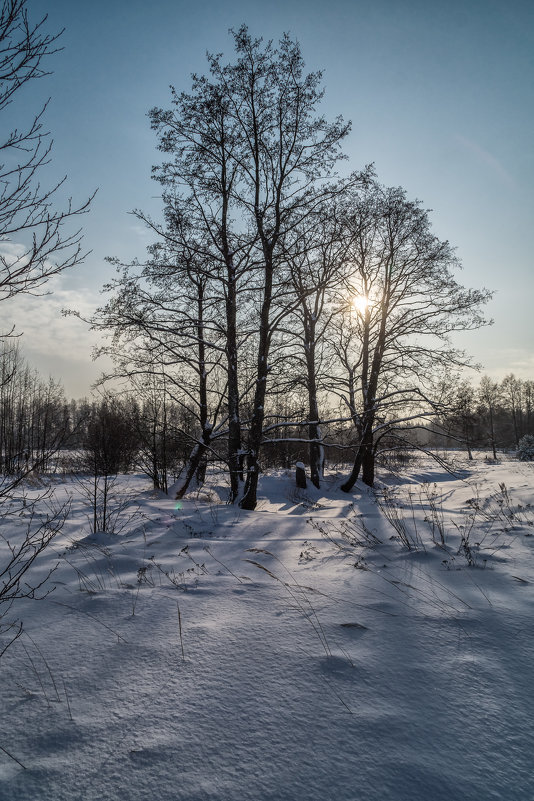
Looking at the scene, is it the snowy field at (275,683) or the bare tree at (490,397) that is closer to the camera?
the snowy field at (275,683)

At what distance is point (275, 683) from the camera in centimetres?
172

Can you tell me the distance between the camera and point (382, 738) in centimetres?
137

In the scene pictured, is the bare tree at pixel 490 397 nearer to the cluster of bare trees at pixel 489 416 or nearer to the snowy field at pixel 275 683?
the cluster of bare trees at pixel 489 416

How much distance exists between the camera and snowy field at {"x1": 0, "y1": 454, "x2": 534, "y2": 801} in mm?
1228

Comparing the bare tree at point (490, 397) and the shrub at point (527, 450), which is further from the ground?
the bare tree at point (490, 397)

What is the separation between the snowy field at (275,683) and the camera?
123cm

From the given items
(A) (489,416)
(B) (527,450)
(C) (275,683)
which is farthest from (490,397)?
(C) (275,683)

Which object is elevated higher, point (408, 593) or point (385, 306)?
point (385, 306)

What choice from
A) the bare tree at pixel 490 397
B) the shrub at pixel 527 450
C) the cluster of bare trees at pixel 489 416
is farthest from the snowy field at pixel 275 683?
the bare tree at pixel 490 397

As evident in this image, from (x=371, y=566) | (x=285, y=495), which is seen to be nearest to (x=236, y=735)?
(x=371, y=566)

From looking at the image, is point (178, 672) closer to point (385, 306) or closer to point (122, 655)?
point (122, 655)

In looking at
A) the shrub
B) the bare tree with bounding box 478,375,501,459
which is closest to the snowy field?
the shrub

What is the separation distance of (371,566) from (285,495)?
823 cm

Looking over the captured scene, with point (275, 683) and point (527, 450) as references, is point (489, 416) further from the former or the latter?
point (275, 683)
